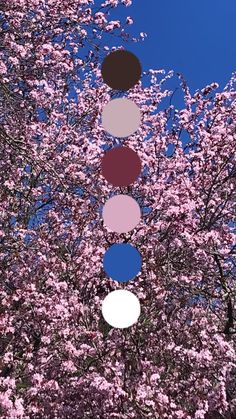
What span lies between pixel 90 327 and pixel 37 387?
1058 millimetres

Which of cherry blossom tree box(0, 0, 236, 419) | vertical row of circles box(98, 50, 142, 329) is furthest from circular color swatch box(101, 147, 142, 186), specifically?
cherry blossom tree box(0, 0, 236, 419)

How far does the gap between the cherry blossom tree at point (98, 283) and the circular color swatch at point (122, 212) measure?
9.14 feet

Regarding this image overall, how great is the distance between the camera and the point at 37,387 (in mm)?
5637

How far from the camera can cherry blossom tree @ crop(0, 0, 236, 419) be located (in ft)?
18.9

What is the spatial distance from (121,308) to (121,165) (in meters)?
0.50

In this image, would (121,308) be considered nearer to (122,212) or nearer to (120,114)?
(122,212)

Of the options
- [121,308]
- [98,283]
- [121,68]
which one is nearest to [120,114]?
[121,68]

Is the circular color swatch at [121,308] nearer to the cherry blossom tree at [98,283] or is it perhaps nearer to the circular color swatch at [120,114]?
the circular color swatch at [120,114]

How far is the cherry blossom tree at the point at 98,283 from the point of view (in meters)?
5.77

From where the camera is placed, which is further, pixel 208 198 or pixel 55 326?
pixel 208 198

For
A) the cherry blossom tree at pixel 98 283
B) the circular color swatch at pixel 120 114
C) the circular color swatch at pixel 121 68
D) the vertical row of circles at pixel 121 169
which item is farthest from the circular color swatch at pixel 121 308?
the cherry blossom tree at pixel 98 283

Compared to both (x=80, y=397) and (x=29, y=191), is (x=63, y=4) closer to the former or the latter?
(x=29, y=191)

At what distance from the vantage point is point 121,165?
1632 millimetres

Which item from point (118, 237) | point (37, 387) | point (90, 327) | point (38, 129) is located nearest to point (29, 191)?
point (38, 129)
